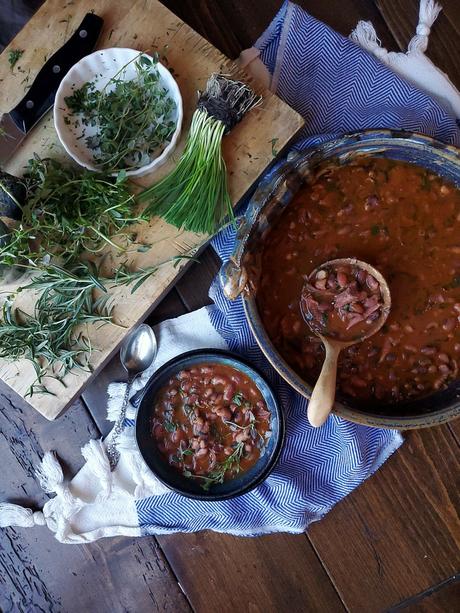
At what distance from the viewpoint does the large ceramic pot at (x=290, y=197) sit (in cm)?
156

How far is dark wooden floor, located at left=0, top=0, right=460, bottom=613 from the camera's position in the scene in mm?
1846

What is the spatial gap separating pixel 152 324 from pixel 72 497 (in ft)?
1.87

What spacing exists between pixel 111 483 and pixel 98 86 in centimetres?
114

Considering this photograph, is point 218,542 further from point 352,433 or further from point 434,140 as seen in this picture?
point 434,140

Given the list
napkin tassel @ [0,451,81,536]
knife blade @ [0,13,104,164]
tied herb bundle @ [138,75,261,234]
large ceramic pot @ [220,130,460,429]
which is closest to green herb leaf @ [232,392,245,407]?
large ceramic pot @ [220,130,460,429]

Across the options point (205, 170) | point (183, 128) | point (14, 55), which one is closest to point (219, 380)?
point (205, 170)

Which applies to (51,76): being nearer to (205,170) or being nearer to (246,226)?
(205,170)

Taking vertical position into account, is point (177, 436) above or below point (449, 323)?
below

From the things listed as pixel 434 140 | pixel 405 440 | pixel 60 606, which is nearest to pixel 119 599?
pixel 60 606

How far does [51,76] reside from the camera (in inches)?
65.6

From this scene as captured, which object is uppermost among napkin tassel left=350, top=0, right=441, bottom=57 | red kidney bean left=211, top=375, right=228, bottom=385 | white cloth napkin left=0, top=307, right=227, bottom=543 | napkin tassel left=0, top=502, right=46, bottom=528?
napkin tassel left=350, top=0, right=441, bottom=57

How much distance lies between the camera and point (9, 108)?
171 cm

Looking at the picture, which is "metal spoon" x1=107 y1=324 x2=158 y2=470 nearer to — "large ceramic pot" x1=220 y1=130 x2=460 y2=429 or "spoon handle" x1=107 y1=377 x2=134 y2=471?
"spoon handle" x1=107 y1=377 x2=134 y2=471

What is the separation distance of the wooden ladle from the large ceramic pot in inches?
2.8
